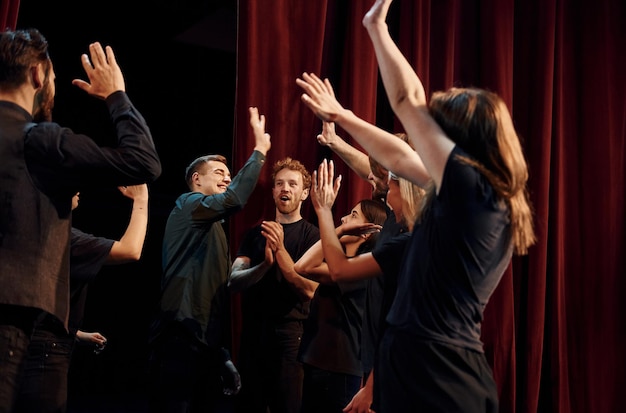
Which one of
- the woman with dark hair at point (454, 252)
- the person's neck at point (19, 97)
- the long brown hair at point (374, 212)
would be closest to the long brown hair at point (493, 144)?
the woman with dark hair at point (454, 252)

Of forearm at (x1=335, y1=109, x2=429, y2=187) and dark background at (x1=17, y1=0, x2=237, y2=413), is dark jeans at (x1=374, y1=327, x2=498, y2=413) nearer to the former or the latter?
forearm at (x1=335, y1=109, x2=429, y2=187)

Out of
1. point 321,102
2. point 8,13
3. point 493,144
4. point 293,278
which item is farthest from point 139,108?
point 493,144

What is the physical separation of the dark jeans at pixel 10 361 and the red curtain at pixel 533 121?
1.83 m

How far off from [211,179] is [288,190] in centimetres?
47

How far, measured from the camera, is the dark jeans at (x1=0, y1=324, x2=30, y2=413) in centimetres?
168

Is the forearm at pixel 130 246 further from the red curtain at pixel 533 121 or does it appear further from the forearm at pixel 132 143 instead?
the red curtain at pixel 533 121

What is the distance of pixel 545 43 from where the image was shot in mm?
4184

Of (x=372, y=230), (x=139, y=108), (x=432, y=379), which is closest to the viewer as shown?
(x=432, y=379)

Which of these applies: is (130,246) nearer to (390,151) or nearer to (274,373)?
(274,373)

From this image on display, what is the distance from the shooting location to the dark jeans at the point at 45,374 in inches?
87.0

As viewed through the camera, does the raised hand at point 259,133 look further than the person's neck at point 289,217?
No

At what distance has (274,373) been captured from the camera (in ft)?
10.2

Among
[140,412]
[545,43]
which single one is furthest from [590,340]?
[140,412]

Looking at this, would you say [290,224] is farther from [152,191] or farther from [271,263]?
[152,191]
